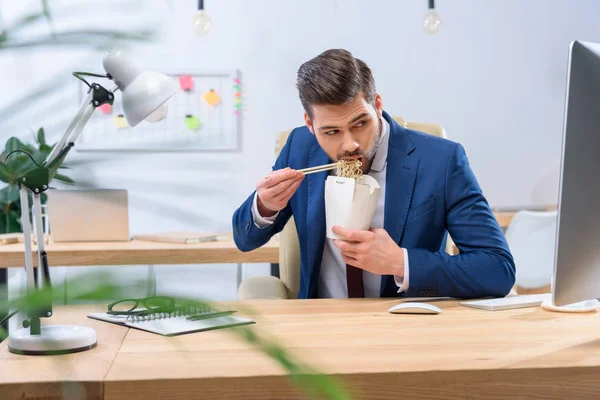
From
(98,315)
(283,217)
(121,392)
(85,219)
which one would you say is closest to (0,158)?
(121,392)

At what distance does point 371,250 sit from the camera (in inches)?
61.0

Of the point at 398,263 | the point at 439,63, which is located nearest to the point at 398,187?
the point at 398,263

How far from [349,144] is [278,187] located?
0.77 ft

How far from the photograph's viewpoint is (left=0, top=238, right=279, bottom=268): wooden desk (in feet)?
8.15

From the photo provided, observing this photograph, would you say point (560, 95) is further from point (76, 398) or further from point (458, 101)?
point (76, 398)

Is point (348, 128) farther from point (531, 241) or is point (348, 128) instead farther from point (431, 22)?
point (431, 22)

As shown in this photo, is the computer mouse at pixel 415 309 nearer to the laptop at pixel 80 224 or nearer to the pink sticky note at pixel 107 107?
the pink sticky note at pixel 107 107

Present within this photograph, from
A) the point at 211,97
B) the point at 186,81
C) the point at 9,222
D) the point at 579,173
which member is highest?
the point at 186,81

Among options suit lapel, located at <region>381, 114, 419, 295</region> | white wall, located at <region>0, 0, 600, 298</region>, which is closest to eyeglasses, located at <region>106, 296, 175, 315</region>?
suit lapel, located at <region>381, 114, 419, 295</region>

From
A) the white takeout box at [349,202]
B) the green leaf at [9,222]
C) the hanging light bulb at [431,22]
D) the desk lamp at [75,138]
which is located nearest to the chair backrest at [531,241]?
the hanging light bulb at [431,22]

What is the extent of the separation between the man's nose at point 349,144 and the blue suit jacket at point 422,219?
13cm

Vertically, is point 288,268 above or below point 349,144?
below

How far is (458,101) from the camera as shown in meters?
4.92

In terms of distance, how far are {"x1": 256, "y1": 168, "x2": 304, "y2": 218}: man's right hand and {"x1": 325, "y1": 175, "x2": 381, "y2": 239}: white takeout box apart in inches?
6.1
